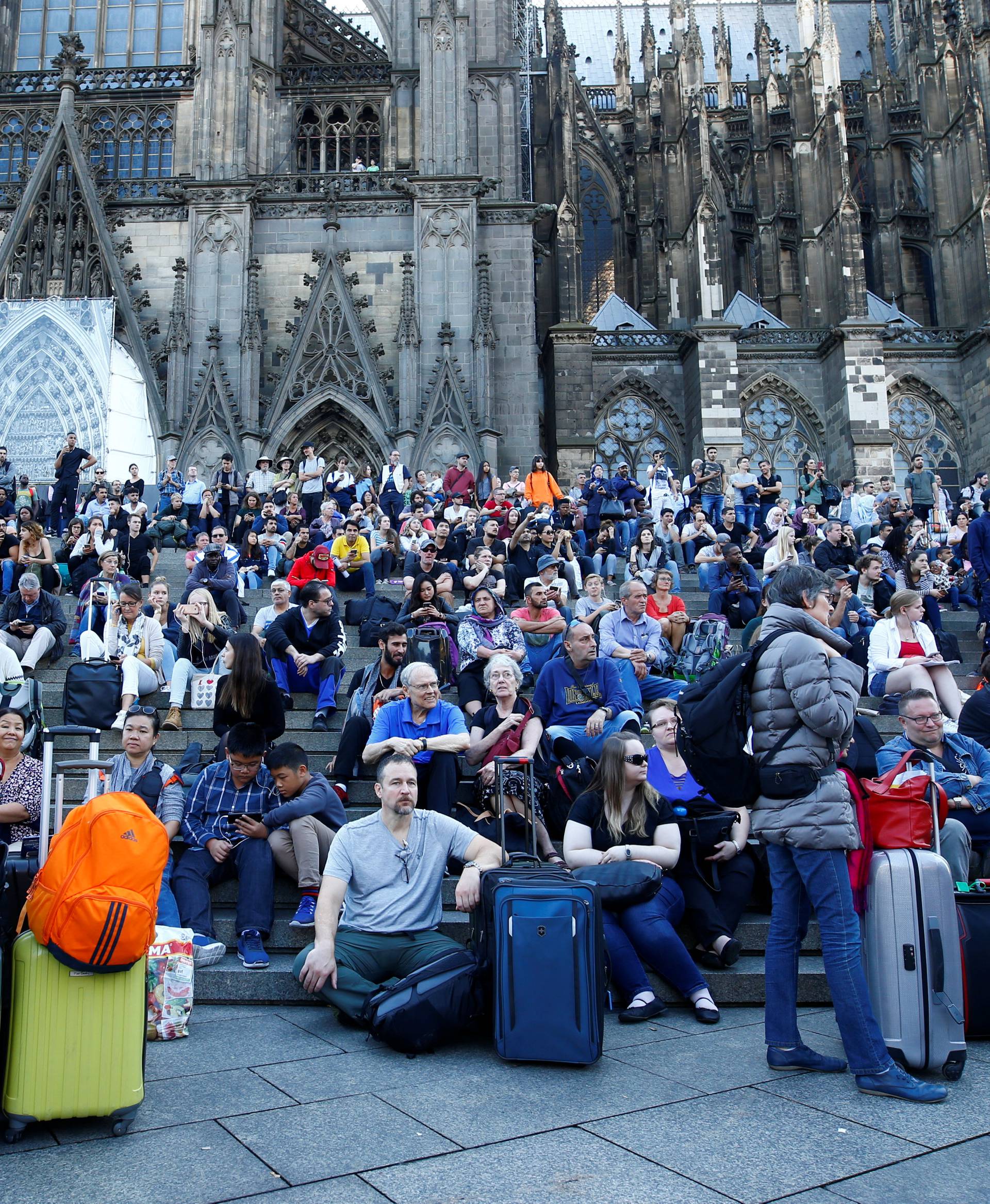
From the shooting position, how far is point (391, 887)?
4.81m

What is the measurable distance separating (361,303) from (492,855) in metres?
18.5

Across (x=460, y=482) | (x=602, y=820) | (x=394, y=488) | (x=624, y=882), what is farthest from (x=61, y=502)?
(x=624, y=882)

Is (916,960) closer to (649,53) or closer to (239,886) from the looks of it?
(239,886)

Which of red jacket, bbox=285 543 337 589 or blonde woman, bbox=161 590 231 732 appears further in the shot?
red jacket, bbox=285 543 337 589

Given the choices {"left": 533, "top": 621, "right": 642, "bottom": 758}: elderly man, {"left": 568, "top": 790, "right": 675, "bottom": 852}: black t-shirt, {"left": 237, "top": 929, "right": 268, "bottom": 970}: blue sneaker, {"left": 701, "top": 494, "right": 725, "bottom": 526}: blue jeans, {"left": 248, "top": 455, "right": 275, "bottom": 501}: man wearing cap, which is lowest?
{"left": 237, "top": 929, "right": 268, "bottom": 970}: blue sneaker

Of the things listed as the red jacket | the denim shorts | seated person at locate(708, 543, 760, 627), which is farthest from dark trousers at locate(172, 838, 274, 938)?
seated person at locate(708, 543, 760, 627)

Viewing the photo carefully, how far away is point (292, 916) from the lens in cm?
571

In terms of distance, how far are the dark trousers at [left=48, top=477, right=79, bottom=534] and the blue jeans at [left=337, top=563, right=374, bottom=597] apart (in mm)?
6172

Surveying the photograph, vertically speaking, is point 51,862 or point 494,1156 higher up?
point 51,862

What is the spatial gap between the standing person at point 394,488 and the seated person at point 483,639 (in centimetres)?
799

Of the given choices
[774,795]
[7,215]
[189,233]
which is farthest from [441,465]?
[774,795]

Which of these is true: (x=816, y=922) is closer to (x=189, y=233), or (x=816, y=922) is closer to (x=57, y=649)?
(x=57, y=649)

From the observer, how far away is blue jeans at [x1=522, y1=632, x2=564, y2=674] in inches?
338

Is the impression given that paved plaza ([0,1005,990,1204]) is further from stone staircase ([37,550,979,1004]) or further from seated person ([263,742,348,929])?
seated person ([263,742,348,929])
